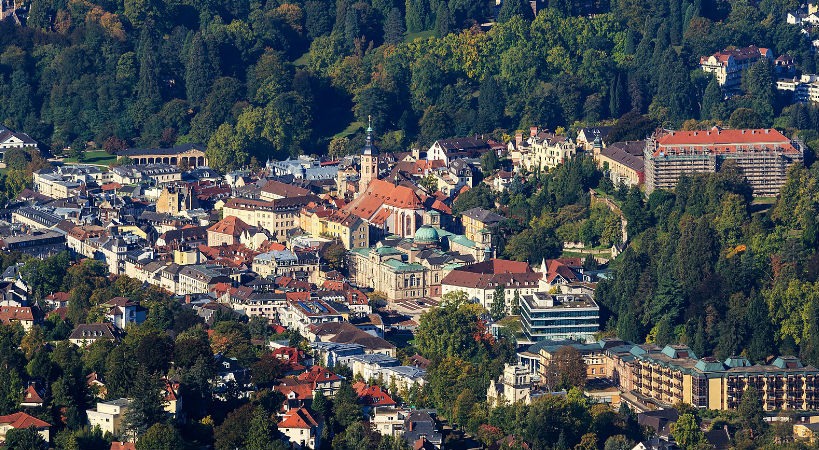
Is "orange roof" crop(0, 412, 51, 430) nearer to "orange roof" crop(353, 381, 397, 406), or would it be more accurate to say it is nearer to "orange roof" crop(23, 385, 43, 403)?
"orange roof" crop(23, 385, 43, 403)

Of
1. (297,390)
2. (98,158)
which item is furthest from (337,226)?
(297,390)

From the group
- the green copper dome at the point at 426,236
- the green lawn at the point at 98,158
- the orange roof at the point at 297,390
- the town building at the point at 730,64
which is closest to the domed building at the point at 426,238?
the green copper dome at the point at 426,236

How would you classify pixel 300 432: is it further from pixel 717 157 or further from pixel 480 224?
pixel 717 157

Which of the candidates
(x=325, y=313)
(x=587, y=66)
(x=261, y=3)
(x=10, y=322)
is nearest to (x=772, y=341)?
(x=325, y=313)

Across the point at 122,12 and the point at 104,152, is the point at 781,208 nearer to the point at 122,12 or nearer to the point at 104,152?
the point at 104,152

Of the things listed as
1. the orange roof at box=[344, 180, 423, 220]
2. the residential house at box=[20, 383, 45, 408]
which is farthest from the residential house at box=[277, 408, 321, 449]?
the orange roof at box=[344, 180, 423, 220]

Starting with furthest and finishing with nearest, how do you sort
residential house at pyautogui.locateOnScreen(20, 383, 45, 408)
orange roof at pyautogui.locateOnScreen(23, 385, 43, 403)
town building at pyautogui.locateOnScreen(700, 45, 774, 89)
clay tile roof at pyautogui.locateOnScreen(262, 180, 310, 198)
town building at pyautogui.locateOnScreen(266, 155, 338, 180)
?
town building at pyautogui.locateOnScreen(700, 45, 774, 89) < town building at pyautogui.locateOnScreen(266, 155, 338, 180) < clay tile roof at pyautogui.locateOnScreen(262, 180, 310, 198) < orange roof at pyautogui.locateOnScreen(23, 385, 43, 403) < residential house at pyautogui.locateOnScreen(20, 383, 45, 408)

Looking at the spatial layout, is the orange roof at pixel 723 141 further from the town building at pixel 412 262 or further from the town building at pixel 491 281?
the town building at pixel 412 262
